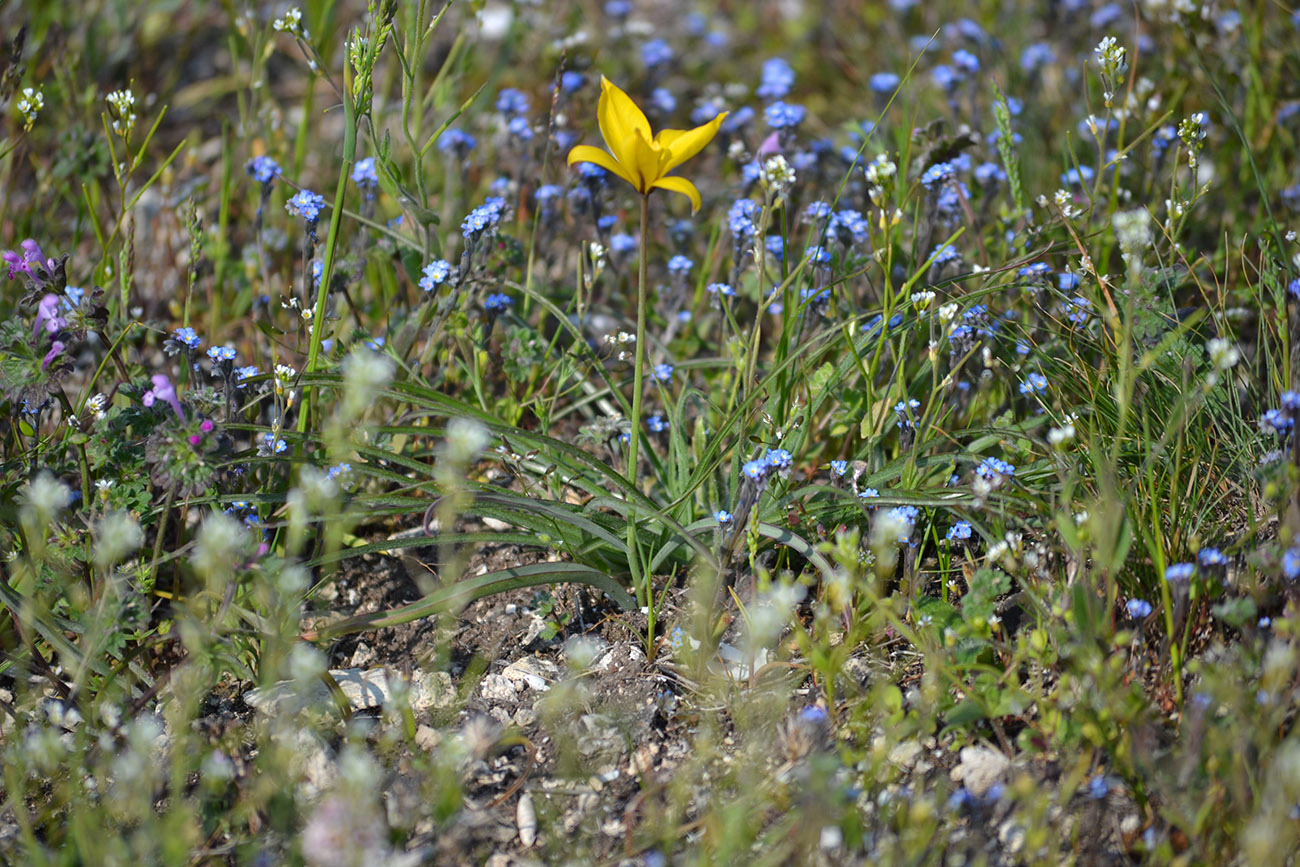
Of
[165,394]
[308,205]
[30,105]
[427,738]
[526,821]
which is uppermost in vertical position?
[30,105]

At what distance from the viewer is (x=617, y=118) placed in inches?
84.2

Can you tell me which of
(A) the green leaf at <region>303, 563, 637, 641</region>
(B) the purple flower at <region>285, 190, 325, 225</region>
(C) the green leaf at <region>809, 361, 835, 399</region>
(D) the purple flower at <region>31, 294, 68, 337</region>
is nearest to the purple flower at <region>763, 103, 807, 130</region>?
(C) the green leaf at <region>809, 361, 835, 399</region>

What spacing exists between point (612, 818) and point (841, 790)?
0.49 m

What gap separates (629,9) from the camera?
5.08 meters

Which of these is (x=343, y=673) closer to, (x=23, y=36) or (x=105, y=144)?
(x=23, y=36)

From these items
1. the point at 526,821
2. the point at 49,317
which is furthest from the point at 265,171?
the point at 526,821

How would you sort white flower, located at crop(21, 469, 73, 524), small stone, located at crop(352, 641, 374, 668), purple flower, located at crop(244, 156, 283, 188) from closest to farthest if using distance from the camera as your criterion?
white flower, located at crop(21, 469, 73, 524)
small stone, located at crop(352, 641, 374, 668)
purple flower, located at crop(244, 156, 283, 188)

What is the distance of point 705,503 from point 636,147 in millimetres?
945

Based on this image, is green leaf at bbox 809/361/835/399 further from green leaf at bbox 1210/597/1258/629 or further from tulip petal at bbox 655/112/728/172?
green leaf at bbox 1210/597/1258/629

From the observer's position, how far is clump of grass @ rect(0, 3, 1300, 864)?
1.95 metres

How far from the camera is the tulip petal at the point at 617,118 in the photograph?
2121mm

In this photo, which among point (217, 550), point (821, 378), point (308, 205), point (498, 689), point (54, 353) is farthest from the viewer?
point (821, 378)

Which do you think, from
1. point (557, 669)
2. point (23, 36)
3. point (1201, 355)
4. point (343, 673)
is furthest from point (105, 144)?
point (1201, 355)

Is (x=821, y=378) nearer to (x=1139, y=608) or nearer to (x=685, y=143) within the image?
(x=685, y=143)
